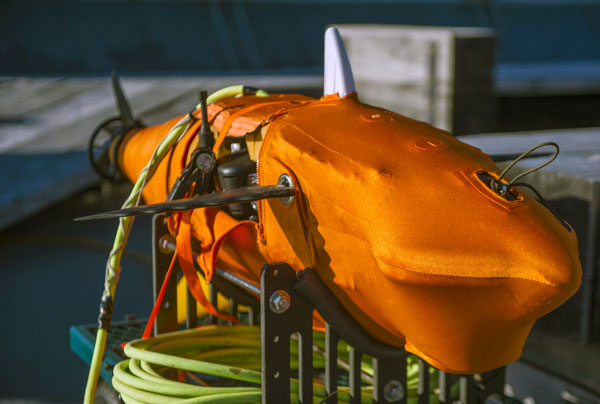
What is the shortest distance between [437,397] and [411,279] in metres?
0.60

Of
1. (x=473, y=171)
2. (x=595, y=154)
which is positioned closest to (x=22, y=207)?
(x=595, y=154)

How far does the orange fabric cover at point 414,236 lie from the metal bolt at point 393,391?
0.50 ft

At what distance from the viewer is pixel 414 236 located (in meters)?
1.20

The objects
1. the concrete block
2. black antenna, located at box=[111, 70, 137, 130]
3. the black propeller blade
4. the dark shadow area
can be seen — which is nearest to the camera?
the black propeller blade

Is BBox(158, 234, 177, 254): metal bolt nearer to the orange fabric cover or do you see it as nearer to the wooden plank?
the orange fabric cover

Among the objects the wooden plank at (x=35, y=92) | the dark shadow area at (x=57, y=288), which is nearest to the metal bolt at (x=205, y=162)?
the dark shadow area at (x=57, y=288)

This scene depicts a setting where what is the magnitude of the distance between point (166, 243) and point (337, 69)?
569 mm

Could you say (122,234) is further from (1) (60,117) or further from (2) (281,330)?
(1) (60,117)

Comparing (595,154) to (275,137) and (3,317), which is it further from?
(3,317)

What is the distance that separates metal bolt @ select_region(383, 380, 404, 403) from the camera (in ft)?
4.91

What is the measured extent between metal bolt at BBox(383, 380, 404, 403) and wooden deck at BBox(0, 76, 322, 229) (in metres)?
3.01

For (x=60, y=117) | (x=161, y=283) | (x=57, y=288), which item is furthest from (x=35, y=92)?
(x=161, y=283)

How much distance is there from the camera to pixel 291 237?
4.60ft

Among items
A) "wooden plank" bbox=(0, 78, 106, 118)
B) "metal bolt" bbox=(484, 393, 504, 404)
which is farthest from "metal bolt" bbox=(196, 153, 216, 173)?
"wooden plank" bbox=(0, 78, 106, 118)
